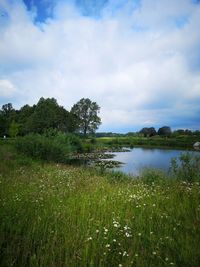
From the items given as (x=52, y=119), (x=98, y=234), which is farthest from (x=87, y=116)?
(x=98, y=234)

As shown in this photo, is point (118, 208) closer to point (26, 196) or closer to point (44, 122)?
point (26, 196)

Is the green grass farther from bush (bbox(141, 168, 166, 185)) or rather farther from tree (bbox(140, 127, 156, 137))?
tree (bbox(140, 127, 156, 137))

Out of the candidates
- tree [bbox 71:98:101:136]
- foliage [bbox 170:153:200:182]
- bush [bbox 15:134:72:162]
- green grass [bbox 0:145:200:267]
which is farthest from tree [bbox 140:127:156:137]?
green grass [bbox 0:145:200:267]

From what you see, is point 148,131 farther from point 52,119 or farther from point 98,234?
point 98,234

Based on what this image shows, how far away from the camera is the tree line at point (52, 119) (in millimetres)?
55688

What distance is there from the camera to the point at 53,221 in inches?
181

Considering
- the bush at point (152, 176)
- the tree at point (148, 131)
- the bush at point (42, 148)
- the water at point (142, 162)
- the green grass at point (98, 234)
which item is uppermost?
the tree at point (148, 131)

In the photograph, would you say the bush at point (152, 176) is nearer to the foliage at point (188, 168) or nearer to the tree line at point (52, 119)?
the foliage at point (188, 168)

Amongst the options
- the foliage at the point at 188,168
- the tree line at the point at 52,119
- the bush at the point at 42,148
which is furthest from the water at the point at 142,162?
the tree line at the point at 52,119

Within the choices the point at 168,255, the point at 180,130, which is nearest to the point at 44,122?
the point at 168,255

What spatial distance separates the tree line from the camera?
55688 millimetres

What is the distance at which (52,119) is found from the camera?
56656mm

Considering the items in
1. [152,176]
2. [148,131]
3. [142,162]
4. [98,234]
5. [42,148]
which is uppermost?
[148,131]

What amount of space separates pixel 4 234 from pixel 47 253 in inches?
34.4
